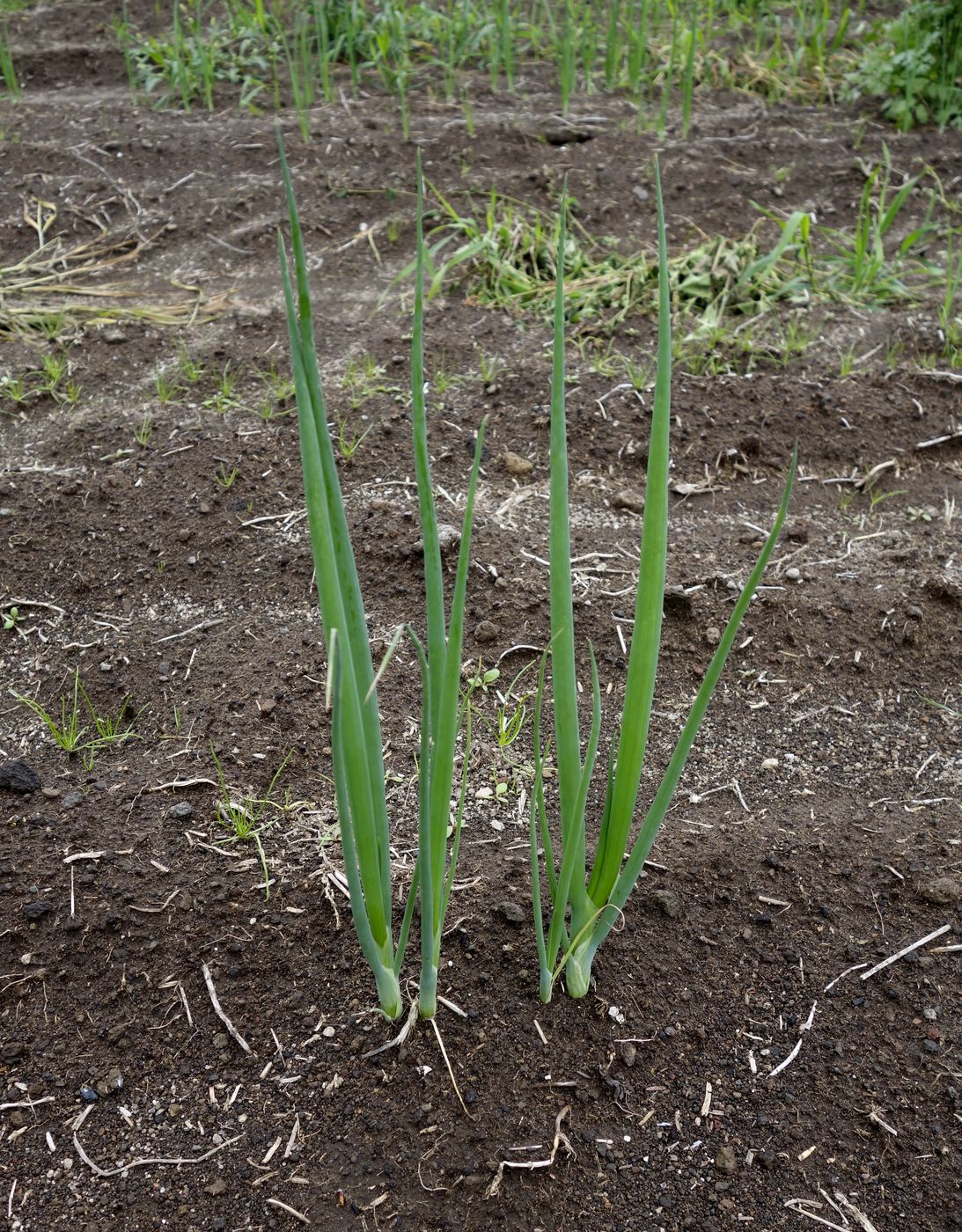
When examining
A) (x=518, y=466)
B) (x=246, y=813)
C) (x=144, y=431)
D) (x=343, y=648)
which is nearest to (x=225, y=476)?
(x=144, y=431)

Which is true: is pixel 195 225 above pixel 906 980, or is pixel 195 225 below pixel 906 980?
above

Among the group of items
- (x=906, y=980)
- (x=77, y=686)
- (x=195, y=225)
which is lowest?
(x=906, y=980)

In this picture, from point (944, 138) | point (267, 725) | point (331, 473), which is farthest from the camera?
point (944, 138)

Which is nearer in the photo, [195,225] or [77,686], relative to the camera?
[77,686]

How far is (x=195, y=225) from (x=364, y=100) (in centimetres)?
112

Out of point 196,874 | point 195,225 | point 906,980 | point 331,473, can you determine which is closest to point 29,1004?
point 196,874

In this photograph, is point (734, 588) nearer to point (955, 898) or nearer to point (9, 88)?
point (955, 898)

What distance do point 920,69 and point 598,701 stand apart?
3.68 metres

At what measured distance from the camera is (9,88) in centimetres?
413

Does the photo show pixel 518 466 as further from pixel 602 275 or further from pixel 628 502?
pixel 602 275

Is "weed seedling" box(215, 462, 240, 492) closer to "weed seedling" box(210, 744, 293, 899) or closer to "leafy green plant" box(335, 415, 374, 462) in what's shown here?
"leafy green plant" box(335, 415, 374, 462)

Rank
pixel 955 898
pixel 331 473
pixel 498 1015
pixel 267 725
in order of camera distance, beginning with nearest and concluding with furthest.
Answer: pixel 331 473 < pixel 498 1015 < pixel 955 898 < pixel 267 725

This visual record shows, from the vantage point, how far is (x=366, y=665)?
1.16 meters

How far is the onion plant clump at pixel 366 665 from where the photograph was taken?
3.35 ft
